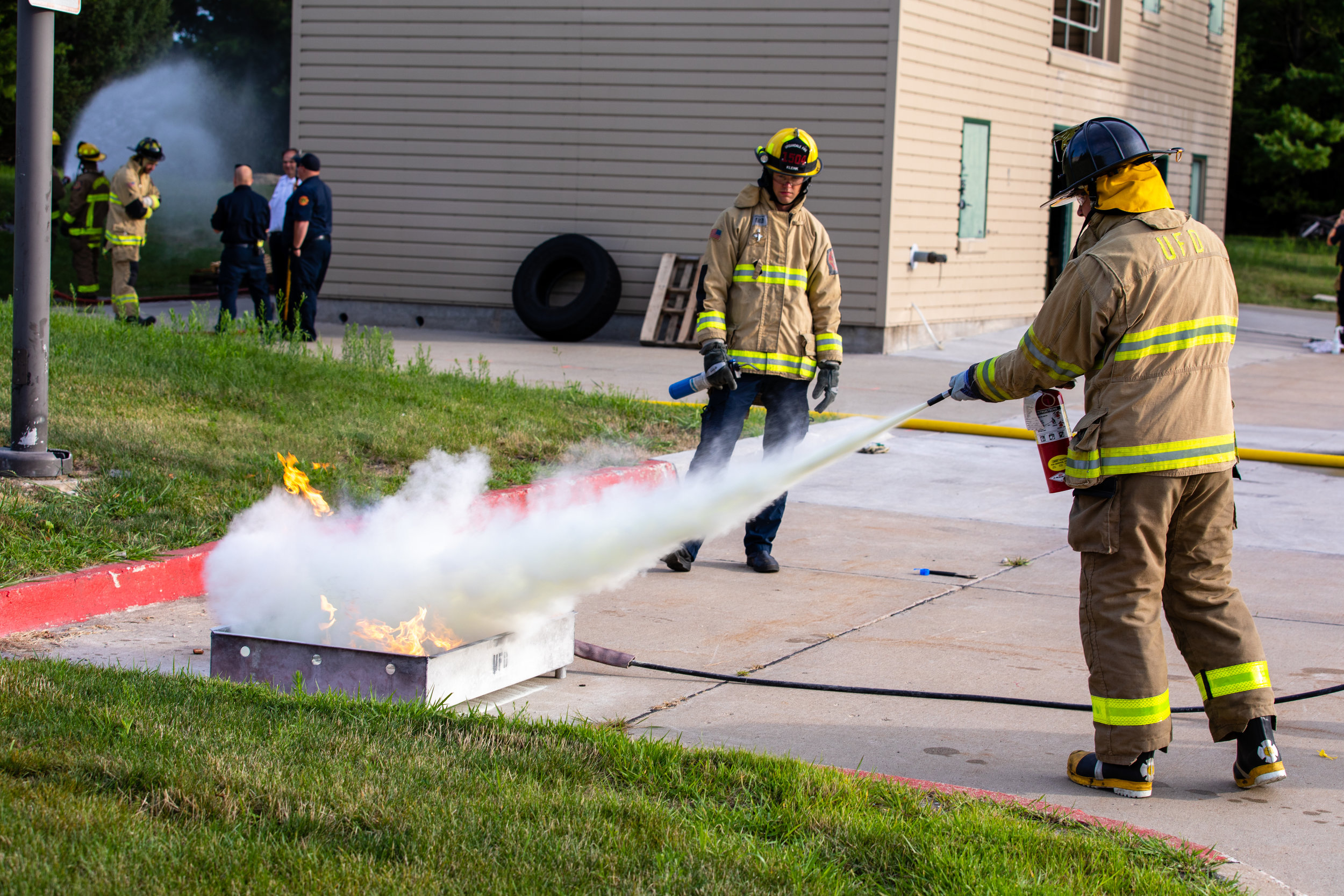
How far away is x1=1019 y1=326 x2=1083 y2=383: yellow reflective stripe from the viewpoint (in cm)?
400

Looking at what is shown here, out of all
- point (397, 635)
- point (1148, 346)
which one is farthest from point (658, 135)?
point (1148, 346)

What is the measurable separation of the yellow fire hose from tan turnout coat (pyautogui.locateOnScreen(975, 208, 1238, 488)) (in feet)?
18.4

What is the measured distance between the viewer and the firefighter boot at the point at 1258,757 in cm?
385

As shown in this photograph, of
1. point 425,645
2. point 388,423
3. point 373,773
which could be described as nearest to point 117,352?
point 388,423

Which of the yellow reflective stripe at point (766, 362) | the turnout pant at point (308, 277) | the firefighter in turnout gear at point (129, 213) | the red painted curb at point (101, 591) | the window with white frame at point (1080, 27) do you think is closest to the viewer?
the red painted curb at point (101, 591)

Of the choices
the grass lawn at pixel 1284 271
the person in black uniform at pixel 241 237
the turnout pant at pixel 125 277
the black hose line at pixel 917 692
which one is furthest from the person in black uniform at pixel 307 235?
the grass lawn at pixel 1284 271

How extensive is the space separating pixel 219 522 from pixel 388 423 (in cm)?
220

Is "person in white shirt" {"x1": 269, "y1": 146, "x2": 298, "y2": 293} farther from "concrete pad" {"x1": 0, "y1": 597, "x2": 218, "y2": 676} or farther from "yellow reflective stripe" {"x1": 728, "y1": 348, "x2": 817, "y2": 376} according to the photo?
"concrete pad" {"x1": 0, "y1": 597, "x2": 218, "y2": 676}

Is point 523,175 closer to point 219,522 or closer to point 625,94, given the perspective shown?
point 625,94

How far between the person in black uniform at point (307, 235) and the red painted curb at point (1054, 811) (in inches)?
395

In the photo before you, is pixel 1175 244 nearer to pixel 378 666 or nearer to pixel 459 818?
pixel 459 818

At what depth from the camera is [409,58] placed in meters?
16.8

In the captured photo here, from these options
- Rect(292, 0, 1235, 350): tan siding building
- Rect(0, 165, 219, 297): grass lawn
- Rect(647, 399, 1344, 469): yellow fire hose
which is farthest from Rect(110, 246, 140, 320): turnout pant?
Rect(0, 165, 219, 297): grass lawn

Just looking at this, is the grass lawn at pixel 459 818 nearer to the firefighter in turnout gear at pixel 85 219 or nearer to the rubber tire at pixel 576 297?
the rubber tire at pixel 576 297
